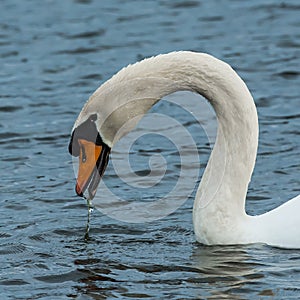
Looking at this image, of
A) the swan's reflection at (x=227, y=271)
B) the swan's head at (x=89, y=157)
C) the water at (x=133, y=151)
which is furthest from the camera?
the swan's head at (x=89, y=157)

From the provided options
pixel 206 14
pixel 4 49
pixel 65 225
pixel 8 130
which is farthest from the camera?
pixel 206 14

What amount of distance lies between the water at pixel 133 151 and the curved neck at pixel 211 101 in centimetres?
54

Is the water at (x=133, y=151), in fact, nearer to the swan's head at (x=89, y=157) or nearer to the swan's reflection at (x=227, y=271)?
the swan's reflection at (x=227, y=271)

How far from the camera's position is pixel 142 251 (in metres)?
10.5

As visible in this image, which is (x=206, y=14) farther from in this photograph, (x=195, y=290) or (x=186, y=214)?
(x=195, y=290)

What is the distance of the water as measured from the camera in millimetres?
9781

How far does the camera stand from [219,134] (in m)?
10.4

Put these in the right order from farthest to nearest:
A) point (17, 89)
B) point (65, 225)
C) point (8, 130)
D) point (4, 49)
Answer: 1. point (4, 49)
2. point (17, 89)
3. point (8, 130)
4. point (65, 225)

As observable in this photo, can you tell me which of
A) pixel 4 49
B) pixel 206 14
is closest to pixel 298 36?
pixel 206 14

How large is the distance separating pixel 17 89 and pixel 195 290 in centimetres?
757

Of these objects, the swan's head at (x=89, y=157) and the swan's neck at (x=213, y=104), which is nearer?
the swan's neck at (x=213, y=104)

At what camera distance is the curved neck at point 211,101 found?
387 inches

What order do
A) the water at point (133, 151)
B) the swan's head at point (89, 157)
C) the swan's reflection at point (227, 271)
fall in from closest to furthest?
the swan's reflection at point (227, 271)
the water at point (133, 151)
the swan's head at point (89, 157)

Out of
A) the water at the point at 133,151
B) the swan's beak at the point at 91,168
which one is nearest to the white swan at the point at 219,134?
the swan's beak at the point at 91,168
